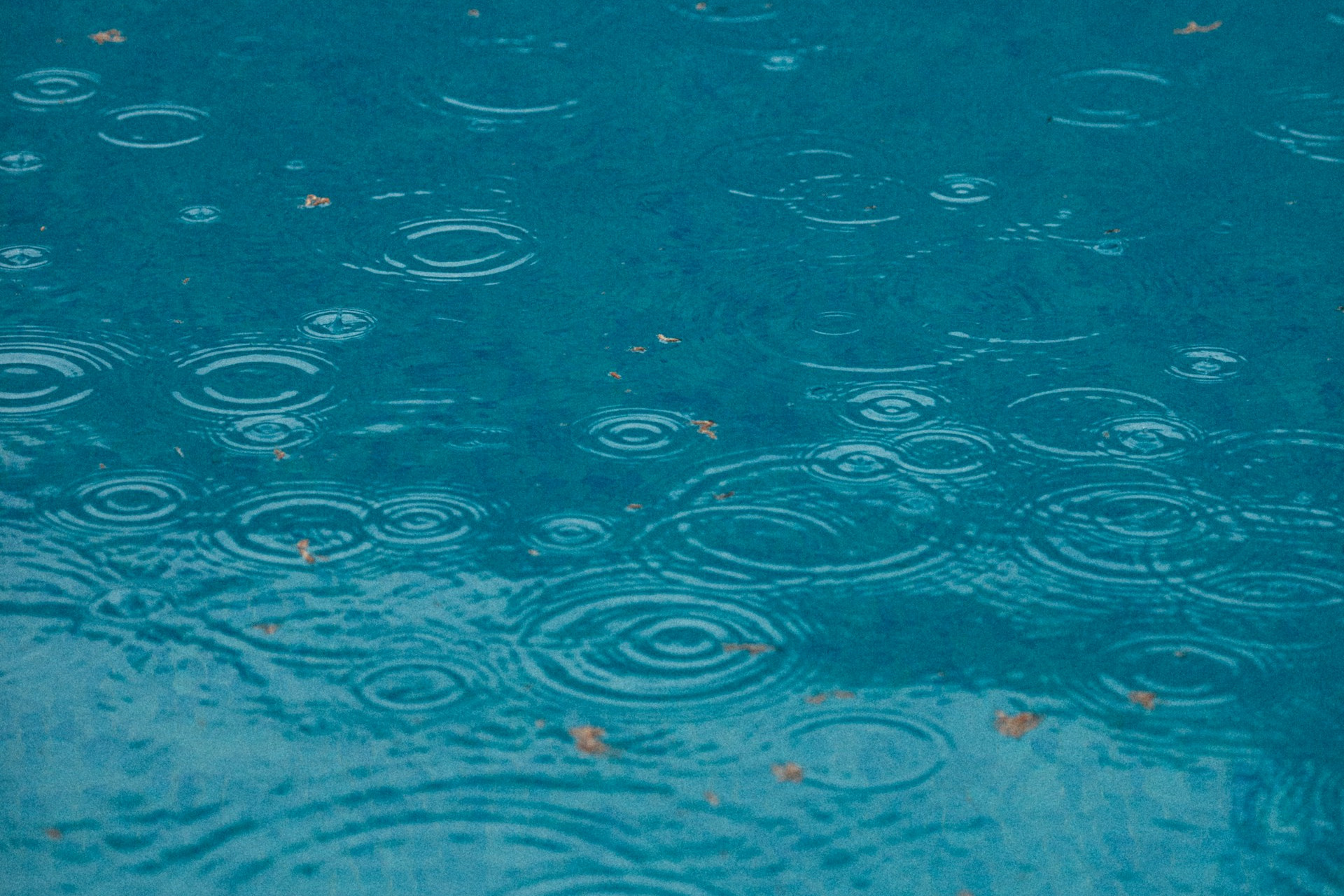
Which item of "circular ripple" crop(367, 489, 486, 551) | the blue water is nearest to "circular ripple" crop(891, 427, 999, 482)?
the blue water

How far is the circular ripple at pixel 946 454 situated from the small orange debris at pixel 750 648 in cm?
46

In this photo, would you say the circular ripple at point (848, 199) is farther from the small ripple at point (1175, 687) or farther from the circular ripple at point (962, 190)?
the small ripple at point (1175, 687)

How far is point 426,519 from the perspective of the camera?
2.12m

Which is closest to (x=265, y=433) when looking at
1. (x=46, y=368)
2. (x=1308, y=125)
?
(x=46, y=368)

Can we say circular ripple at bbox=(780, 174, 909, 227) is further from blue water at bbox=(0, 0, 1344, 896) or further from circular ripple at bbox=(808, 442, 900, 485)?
circular ripple at bbox=(808, 442, 900, 485)

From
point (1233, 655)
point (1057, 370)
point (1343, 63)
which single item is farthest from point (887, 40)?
point (1233, 655)

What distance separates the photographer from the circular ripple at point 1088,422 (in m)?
2.28

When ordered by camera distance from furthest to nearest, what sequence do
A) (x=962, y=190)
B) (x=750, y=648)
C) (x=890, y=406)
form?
(x=962, y=190) < (x=890, y=406) < (x=750, y=648)

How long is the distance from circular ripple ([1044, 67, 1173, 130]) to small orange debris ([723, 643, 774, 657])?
5.98 feet

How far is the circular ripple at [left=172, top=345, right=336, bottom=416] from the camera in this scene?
235 cm

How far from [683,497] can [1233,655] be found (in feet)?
Result: 2.79

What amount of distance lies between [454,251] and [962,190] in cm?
112

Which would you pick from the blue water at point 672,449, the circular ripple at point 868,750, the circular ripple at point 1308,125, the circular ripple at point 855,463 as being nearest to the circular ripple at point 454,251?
the blue water at point 672,449

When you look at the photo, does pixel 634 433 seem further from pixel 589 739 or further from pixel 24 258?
pixel 24 258
